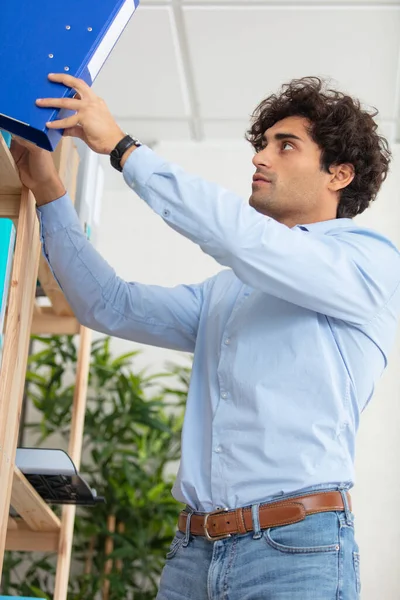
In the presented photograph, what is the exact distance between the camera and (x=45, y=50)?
1.11 metres

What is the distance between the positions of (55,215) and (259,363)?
441 mm

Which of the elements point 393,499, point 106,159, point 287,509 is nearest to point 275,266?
point 287,509

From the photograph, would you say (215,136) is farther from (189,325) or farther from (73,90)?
(73,90)

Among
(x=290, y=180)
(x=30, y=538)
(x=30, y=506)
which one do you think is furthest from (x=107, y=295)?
(x=30, y=538)

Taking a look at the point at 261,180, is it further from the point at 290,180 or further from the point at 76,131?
the point at 76,131

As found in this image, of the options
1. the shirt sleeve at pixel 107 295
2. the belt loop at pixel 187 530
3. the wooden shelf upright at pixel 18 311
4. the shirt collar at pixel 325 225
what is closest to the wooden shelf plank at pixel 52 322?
the wooden shelf upright at pixel 18 311

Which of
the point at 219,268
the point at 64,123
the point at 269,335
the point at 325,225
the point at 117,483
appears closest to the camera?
the point at 64,123

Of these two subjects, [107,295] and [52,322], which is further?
[52,322]

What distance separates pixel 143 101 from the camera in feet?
11.7

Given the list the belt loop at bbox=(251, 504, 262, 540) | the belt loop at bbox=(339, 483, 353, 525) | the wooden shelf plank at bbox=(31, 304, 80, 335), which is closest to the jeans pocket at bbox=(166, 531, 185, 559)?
the belt loop at bbox=(251, 504, 262, 540)

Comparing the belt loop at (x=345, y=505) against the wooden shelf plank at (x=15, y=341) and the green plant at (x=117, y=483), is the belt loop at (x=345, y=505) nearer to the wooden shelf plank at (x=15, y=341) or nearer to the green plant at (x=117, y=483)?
the wooden shelf plank at (x=15, y=341)

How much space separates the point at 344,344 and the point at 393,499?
2.28 m

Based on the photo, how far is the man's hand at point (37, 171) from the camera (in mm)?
1287

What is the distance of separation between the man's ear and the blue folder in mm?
572
